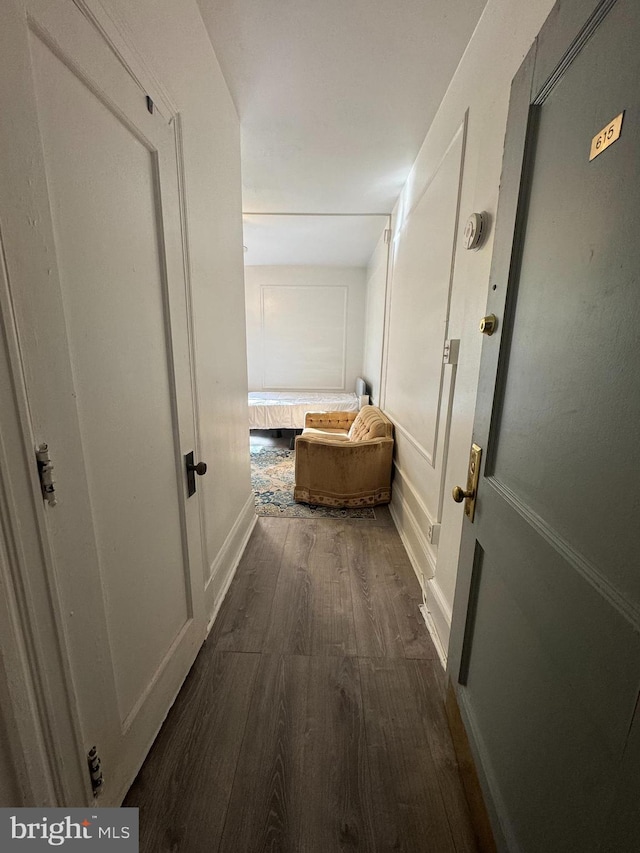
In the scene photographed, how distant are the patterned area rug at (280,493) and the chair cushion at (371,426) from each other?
698 mm

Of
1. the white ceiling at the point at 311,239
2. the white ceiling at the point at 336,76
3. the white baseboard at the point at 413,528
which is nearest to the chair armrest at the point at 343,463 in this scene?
the white baseboard at the point at 413,528

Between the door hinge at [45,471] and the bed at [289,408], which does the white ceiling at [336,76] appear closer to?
the door hinge at [45,471]

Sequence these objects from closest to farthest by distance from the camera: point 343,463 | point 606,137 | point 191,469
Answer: point 606,137 → point 191,469 → point 343,463

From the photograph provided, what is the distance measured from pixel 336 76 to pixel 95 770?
2947mm

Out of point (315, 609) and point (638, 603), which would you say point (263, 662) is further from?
point (638, 603)

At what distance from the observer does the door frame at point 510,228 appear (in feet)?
2.26

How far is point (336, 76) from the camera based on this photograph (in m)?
1.73

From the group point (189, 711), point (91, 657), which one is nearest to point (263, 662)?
point (189, 711)

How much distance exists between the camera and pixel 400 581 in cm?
207

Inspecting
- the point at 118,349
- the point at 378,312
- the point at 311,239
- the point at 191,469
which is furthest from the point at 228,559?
the point at 311,239

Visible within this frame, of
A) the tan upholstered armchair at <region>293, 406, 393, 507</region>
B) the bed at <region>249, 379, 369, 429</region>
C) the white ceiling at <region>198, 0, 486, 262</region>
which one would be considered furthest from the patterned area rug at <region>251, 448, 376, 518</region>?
the white ceiling at <region>198, 0, 486, 262</region>

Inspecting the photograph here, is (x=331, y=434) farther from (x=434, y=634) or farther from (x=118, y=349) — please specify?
(x=118, y=349)

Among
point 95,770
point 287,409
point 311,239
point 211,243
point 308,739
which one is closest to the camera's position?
point 95,770

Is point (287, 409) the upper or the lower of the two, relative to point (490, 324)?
lower
